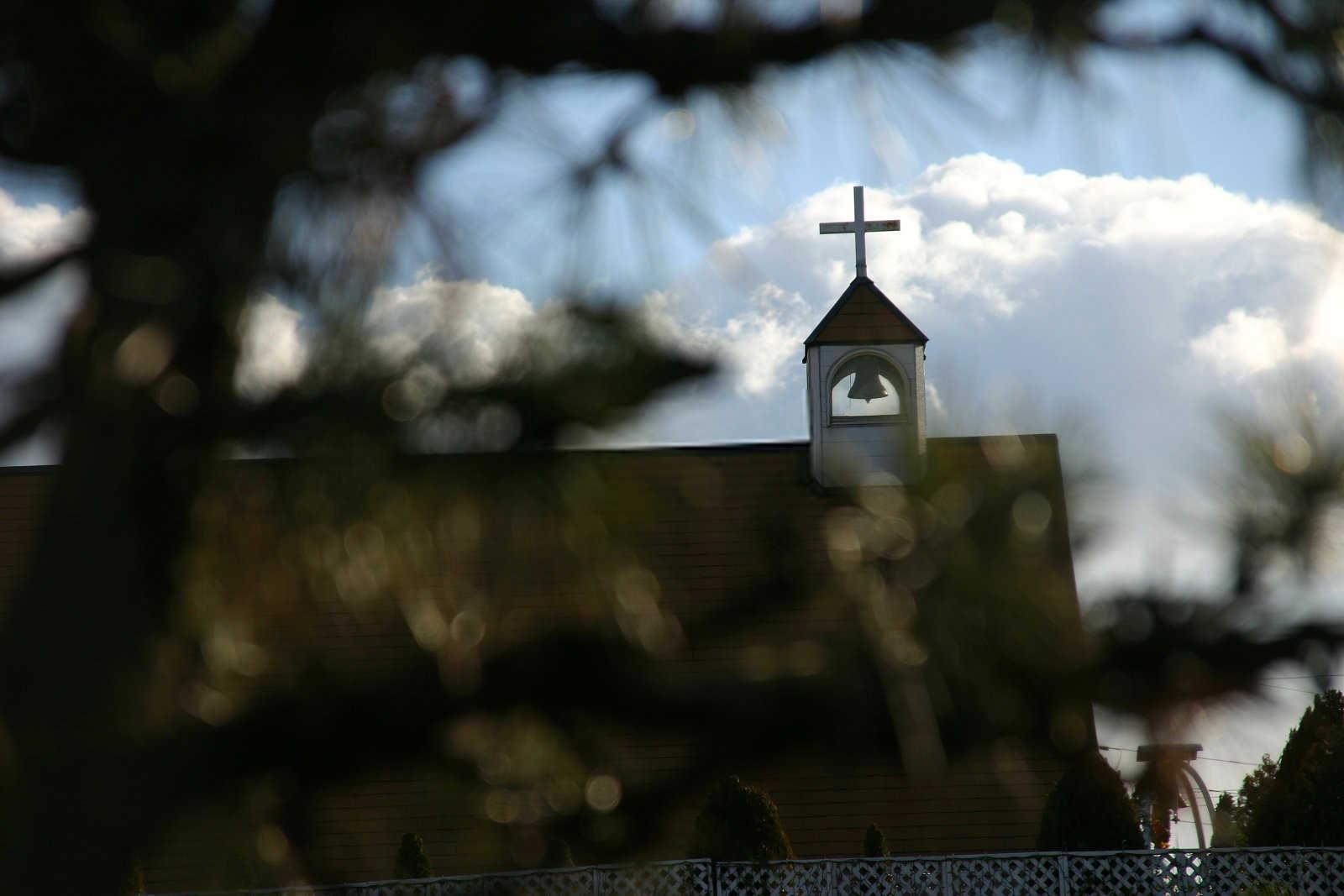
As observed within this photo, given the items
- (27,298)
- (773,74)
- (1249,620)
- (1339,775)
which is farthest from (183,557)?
(1339,775)

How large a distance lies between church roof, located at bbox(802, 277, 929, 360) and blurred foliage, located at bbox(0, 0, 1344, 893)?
1157cm

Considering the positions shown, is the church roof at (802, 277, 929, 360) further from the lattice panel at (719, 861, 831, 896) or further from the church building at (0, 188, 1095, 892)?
the church building at (0, 188, 1095, 892)

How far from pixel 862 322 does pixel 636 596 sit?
1247cm

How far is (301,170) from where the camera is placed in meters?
1.65

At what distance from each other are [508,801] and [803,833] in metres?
11.0

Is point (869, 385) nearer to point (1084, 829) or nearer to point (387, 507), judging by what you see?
point (1084, 829)

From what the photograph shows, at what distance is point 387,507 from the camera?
1625 millimetres

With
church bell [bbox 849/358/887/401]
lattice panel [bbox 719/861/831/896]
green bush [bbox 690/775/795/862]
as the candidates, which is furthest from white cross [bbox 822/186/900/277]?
church bell [bbox 849/358/887/401]

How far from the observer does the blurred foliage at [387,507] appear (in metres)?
1.57

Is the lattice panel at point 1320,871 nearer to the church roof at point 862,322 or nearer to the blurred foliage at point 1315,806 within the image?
the blurred foliage at point 1315,806

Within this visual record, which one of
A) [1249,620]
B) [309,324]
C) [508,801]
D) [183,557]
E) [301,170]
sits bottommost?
[508,801]

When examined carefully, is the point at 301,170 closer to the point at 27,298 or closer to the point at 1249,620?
the point at 27,298

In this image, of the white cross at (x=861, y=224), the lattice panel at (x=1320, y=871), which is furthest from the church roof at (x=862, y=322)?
the white cross at (x=861, y=224)

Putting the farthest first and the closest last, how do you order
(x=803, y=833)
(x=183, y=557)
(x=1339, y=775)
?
(x=803, y=833)
(x=1339, y=775)
(x=183, y=557)
